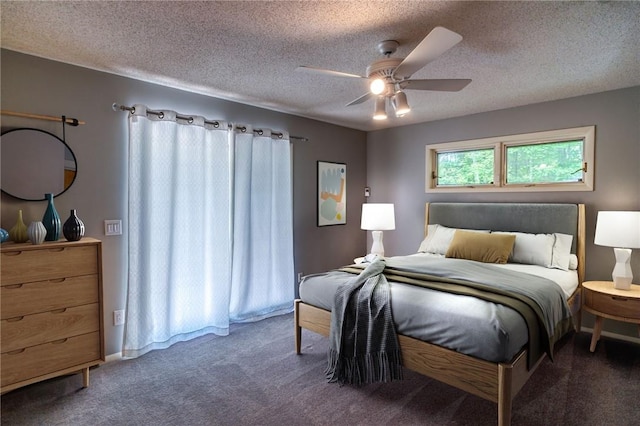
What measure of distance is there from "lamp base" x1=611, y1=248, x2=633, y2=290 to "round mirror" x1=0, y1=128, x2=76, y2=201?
Answer: 4.56m

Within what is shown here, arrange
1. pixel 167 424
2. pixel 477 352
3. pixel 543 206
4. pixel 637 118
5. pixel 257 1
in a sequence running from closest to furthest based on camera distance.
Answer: pixel 257 1 < pixel 477 352 < pixel 167 424 < pixel 637 118 < pixel 543 206

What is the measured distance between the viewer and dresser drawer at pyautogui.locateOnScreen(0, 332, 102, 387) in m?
2.16

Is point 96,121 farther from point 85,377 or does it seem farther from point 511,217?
point 511,217

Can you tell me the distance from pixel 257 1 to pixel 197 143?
1.76 m

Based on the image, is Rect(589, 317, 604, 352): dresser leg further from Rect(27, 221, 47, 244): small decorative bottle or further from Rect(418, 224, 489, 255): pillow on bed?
Rect(27, 221, 47, 244): small decorative bottle

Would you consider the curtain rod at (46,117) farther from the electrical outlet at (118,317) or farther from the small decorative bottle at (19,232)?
the electrical outlet at (118,317)

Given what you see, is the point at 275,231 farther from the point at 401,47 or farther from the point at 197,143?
the point at 401,47

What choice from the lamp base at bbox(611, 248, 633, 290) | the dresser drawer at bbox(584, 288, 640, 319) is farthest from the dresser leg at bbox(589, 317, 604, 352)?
the lamp base at bbox(611, 248, 633, 290)

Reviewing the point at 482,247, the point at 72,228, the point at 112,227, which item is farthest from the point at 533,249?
the point at 72,228

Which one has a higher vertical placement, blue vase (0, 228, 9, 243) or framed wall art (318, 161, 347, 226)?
framed wall art (318, 161, 347, 226)

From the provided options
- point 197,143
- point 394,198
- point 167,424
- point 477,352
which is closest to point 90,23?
point 197,143

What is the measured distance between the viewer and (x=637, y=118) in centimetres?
319

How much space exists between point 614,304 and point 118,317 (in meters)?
4.16

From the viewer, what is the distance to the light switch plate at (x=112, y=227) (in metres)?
2.86
